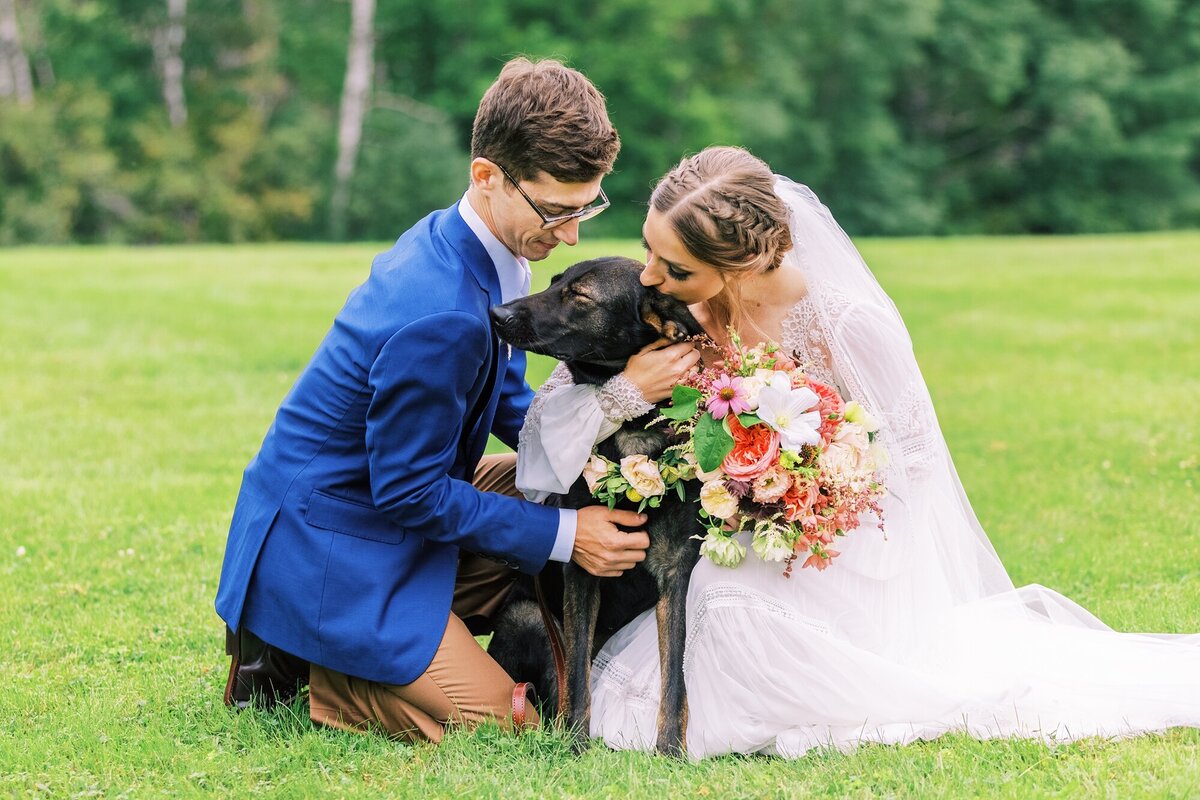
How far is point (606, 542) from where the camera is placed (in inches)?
160

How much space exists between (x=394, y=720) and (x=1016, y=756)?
6.62 feet

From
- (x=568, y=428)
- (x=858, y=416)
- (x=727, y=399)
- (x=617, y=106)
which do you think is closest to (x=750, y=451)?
(x=727, y=399)

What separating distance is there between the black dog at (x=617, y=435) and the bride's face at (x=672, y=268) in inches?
2.4

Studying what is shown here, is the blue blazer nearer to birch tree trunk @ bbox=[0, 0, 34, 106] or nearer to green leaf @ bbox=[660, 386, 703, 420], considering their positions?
green leaf @ bbox=[660, 386, 703, 420]

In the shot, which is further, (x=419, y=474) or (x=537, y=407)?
(x=537, y=407)

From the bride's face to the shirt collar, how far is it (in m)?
0.43

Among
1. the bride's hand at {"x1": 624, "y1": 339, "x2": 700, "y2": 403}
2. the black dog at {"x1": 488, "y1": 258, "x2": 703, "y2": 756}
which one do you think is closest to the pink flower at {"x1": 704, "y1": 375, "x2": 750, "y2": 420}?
the bride's hand at {"x1": 624, "y1": 339, "x2": 700, "y2": 403}

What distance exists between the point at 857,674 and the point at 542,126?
2.05m

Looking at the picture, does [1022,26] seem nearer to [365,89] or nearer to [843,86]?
[843,86]

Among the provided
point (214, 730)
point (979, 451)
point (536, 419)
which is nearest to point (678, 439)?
point (536, 419)

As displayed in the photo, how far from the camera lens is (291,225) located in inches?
1426

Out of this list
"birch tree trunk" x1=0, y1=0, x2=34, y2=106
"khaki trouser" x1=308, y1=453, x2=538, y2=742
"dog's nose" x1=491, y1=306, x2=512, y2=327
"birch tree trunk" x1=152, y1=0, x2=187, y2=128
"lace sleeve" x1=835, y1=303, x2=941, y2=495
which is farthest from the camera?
"birch tree trunk" x1=152, y1=0, x2=187, y2=128

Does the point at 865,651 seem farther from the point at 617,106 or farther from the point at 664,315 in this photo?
the point at 617,106

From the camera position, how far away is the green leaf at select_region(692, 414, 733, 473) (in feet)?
12.8
